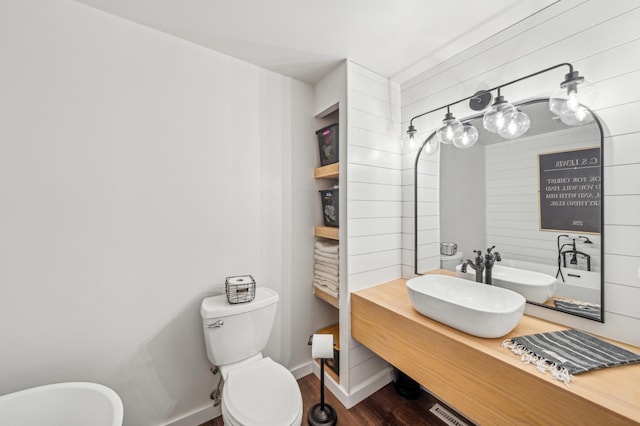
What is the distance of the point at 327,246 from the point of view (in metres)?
2.03

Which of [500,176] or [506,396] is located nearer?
[506,396]

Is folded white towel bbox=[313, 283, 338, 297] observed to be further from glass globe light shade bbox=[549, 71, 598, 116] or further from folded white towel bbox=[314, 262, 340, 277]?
glass globe light shade bbox=[549, 71, 598, 116]

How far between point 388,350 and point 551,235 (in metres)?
1.08

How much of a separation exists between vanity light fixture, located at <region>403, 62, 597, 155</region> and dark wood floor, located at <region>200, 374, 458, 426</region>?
1750mm

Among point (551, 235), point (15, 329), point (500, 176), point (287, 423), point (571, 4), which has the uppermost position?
point (571, 4)

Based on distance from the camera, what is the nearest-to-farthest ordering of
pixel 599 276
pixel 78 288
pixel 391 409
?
pixel 599 276 < pixel 78 288 < pixel 391 409

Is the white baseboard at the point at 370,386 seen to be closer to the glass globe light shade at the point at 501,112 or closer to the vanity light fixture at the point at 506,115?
the vanity light fixture at the point at 506,115

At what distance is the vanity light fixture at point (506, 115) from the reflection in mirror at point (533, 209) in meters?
0.07

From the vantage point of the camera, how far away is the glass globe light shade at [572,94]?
1.11 metres

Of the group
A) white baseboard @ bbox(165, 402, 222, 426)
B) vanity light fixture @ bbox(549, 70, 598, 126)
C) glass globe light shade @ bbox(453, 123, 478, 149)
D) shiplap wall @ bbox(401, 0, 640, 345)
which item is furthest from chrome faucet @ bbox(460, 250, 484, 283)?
white baseboard @ bbox(165, 402, 222, 426)

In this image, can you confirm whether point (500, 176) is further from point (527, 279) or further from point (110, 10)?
point (110, 10)

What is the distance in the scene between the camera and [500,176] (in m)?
1.53

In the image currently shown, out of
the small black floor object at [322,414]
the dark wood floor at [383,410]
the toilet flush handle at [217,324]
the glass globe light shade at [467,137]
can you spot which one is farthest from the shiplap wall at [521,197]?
the toilet flush handle at [217,324]

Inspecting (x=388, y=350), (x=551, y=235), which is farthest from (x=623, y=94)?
(x=388, y=350)
